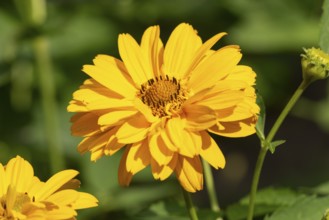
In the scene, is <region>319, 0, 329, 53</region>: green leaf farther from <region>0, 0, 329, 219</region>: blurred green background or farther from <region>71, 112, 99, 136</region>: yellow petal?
<region>0, 0, 329, 219</region>: blurred green background

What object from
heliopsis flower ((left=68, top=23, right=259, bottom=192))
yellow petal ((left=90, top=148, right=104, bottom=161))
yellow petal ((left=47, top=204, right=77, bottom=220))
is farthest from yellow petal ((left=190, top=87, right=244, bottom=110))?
yellow petal ((left=47, top=204, right=77, bottom=220))

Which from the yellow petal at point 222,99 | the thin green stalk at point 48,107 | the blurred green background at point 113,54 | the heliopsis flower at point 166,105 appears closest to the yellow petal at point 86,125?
the heliopsis flower at point 166,105

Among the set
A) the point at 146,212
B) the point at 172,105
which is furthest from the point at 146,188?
the point at 172,105

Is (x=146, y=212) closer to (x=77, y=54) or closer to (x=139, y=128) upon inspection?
(x=139, y=128)

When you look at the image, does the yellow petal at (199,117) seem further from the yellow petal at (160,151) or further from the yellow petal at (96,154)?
the yellow petal at (96,154)

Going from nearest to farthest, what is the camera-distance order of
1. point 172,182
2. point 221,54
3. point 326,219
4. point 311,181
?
1. point 326,219
2. point 221,54
3. point 311,181
4. point 172,182

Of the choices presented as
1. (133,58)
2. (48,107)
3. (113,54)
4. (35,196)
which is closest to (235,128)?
(133,58)

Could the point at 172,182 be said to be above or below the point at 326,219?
above
